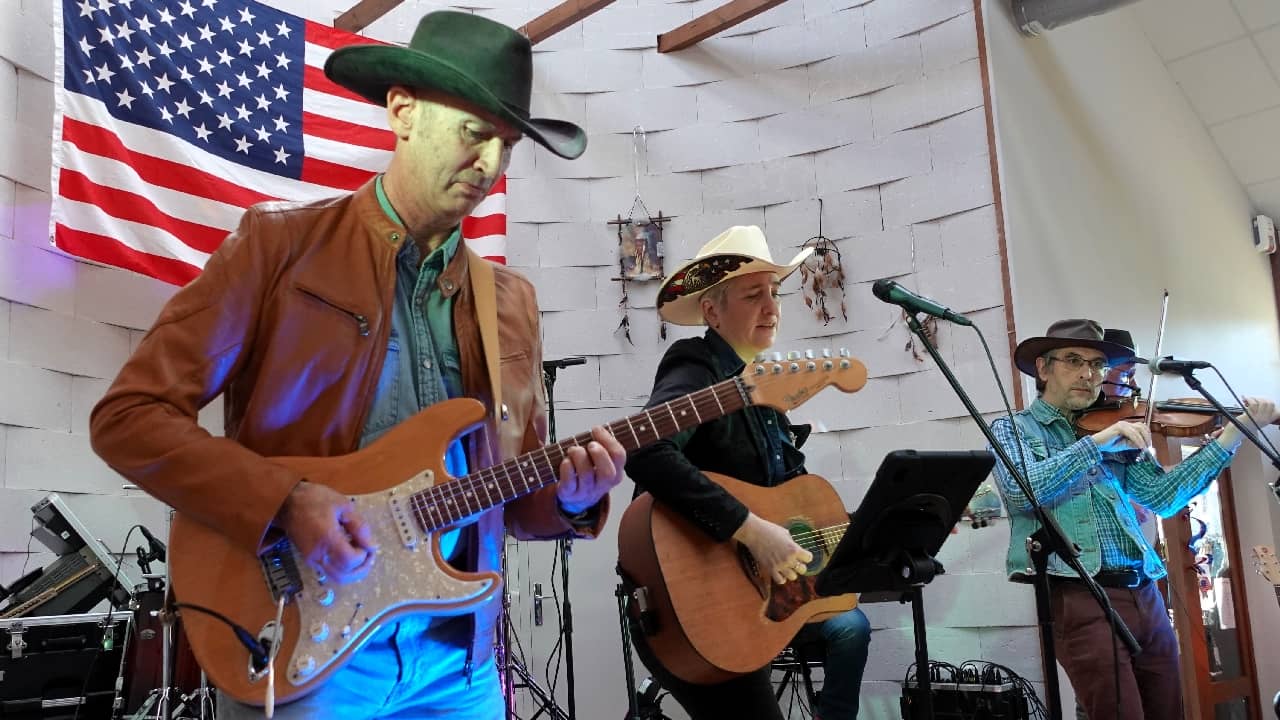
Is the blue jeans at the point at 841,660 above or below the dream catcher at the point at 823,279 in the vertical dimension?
below

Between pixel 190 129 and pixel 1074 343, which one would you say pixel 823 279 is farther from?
pixel 190 129

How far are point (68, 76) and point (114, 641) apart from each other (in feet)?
8.25

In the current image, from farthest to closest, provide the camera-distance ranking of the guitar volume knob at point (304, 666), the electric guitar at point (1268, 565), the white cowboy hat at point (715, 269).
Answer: the electric guitar at point (1268, 565) → the white cowboy hat at point (715, 269) → the guitar volume knob at point (304, 666)

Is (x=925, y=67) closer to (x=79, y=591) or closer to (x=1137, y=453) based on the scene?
(x=1137, y=453)

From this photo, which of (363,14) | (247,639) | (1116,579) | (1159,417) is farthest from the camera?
(363,14)

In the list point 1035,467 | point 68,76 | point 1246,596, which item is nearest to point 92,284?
point 68,76

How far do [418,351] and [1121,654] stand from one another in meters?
2.94

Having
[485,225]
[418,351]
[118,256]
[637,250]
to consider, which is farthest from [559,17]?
[418,351]

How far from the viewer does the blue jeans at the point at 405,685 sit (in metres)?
1.79

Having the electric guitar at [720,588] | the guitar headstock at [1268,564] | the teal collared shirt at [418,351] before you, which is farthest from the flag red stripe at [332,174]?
the guitar headstock at [1268,564]

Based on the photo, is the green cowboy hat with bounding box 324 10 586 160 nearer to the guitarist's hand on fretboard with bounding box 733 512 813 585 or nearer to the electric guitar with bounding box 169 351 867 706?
the electric guitar with bounding box 169 351 867 706

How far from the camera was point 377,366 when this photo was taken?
205 cm

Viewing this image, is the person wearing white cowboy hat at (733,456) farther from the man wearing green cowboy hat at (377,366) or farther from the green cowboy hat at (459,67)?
the green cowboy hat at (459,67)

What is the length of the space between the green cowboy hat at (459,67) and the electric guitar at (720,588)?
1.52 m
